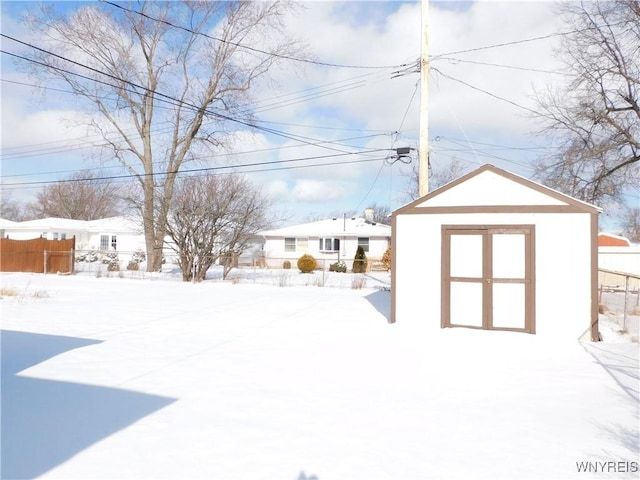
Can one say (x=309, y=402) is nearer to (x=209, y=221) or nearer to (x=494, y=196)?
(x=494, y=196)

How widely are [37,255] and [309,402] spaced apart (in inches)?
1009

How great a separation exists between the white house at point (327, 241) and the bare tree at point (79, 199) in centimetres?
2813

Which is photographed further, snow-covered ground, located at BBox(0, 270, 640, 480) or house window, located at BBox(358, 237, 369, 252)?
house window, located at BBox(358, 237, 369, 252)

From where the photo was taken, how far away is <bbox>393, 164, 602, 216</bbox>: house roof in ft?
30.3

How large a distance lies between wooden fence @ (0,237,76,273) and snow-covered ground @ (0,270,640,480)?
16.2m

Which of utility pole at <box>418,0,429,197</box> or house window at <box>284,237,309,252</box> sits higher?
utility pole at <box>418,0,429,197</box>

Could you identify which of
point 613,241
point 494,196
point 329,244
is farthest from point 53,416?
point 613,241

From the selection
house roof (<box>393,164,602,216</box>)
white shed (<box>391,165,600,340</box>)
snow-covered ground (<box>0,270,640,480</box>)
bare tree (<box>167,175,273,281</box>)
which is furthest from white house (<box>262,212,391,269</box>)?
snow-covered ground (<box>0,270,640,480</box>)

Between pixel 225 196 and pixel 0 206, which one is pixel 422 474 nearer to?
pixel 225 196

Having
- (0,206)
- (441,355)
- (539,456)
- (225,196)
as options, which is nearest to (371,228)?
(225,196)

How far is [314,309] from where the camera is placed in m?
13.0

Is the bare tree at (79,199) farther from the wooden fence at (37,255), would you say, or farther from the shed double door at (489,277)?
the shed double door at (489,277)

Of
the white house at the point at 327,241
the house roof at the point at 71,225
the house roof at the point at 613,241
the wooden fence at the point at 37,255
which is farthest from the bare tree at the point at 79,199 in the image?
the house roof at the point at 613,241

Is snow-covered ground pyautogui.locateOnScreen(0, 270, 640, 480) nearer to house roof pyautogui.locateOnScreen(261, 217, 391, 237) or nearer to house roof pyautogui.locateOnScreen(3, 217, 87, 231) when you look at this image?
house roof pyautogui.locateOnScreen(261, 217, 391, 237)
